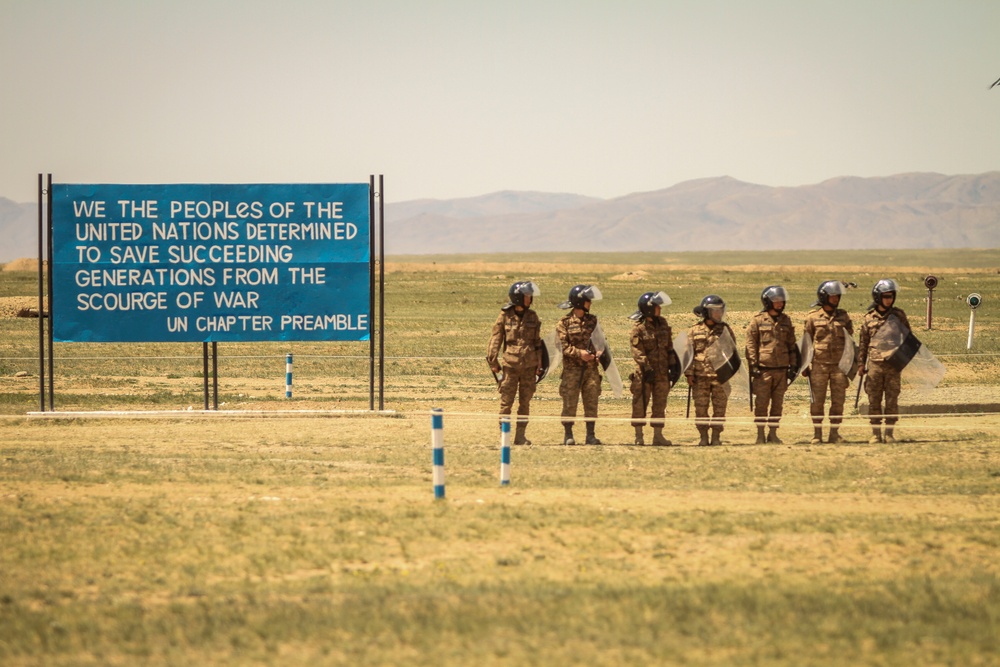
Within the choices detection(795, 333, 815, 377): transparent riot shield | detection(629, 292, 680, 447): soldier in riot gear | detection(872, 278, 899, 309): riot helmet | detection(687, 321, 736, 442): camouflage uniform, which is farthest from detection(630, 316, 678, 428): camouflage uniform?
detection(872, 278, 899, 309): riot helmet

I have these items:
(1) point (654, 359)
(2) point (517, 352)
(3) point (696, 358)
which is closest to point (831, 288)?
(3) point (696, 358)

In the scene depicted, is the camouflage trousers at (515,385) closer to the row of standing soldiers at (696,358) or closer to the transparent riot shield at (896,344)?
the row of standing soldiers at (696,358)

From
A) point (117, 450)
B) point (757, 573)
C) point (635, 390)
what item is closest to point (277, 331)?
point (117, 450)

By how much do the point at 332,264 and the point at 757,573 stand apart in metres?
12.5

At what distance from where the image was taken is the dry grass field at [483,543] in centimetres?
788

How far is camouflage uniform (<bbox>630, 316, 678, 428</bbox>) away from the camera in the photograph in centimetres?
1708

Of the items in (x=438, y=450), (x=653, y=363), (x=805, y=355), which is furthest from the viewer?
(x=805, y=355)

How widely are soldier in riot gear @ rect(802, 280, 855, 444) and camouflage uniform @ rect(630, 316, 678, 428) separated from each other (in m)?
2.01

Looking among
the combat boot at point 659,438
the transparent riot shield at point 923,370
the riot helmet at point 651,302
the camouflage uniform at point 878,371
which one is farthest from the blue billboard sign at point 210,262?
the transparent riot shield at point 923,370

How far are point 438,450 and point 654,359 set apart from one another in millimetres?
5976

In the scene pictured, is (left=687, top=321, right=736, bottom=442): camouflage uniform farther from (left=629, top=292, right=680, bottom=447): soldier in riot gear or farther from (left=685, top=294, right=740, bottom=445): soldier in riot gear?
(left=629, top=292, right=680, bottom=447): soldier in riot gear

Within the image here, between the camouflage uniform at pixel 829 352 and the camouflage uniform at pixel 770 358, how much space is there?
0.33 m

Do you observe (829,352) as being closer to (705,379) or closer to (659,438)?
(705,379)

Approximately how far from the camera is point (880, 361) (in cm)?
1736
